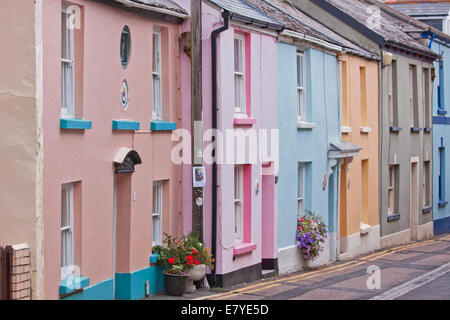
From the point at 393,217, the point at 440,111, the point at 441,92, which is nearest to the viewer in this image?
the point at 393,217

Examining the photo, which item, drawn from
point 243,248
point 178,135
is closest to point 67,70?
point 178,135

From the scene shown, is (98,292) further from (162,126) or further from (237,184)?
(237,184)

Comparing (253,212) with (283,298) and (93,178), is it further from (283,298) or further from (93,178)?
(93,178)

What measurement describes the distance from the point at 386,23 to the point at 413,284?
1691 cm

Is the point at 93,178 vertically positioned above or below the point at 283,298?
above

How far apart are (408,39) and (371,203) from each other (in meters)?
7.86

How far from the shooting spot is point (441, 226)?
35.9 meters

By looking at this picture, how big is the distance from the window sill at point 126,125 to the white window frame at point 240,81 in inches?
146

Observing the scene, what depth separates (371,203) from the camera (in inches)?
1085

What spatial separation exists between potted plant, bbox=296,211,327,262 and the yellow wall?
331 centimetres

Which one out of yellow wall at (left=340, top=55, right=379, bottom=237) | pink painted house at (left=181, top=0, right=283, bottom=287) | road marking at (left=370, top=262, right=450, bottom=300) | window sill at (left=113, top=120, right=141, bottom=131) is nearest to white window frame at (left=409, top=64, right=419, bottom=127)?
yellow wall at (left=340, top=55, right=379, bottom=237)

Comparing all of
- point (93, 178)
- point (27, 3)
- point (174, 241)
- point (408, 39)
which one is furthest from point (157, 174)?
point (408, 39)

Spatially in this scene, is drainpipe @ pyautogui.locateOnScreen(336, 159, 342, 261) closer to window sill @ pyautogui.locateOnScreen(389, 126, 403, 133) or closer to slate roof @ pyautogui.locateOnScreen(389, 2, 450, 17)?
window sill @ pyautogui.locateOnScreen(389, 126, 403, 133)

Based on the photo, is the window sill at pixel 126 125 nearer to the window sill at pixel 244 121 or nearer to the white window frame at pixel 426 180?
the window sill at pixel 244 121
